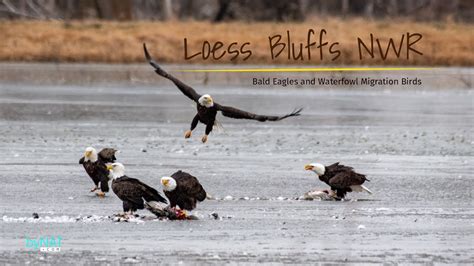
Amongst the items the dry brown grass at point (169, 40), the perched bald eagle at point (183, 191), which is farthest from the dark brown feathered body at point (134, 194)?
the dry brown grass at point (169, 40)

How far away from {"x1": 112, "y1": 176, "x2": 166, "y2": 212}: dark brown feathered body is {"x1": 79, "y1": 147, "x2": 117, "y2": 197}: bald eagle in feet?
3.53

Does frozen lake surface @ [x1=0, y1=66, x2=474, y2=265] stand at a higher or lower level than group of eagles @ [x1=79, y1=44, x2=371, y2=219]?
lower

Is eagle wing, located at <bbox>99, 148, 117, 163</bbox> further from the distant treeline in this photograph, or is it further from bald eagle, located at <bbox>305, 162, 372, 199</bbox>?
the distant treeline

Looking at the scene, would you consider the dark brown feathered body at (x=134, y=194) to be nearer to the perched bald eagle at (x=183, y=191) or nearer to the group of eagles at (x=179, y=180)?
the group of eagles at (x=179, y=180)

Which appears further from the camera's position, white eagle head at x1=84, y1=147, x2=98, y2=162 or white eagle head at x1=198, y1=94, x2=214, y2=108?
white eagle head at x1=84, y1=147, x2=98, y2=162

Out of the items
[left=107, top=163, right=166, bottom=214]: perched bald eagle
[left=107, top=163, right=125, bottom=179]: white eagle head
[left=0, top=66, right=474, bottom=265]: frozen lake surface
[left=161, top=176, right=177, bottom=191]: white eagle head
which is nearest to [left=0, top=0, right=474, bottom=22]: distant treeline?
[left=0, top=66, right=474, bottom=265]: frozen lake surface

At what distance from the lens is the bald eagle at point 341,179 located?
9594 mm

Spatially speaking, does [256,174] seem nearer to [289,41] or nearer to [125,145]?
[125,145]

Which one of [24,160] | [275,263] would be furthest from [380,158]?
[275,263]

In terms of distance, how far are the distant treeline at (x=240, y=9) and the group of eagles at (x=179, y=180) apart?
20.1 m

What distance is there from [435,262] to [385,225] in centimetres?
132

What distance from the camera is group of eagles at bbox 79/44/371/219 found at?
339 inches

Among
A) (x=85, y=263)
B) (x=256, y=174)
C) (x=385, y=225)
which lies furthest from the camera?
(x=256, y=174)

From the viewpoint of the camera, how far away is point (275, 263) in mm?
7168
